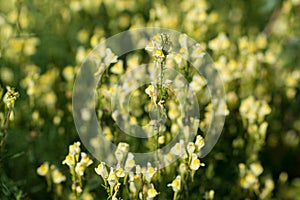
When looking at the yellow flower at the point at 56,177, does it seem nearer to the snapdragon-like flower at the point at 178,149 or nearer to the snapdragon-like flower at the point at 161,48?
the snapdragon-like flower at the point at 178,149

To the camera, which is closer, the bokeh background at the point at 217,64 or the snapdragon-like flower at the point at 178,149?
the snapdragon-like flower at the point at 178,149

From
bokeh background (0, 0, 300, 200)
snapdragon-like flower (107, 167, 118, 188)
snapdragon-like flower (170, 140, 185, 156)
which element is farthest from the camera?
bokeh background (0, 0, 300, 200)

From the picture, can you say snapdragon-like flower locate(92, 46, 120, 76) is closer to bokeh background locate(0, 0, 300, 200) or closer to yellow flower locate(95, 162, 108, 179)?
bokeh background locate(0, 0, 300, 200)

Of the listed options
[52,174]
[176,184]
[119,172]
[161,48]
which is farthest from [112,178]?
[52,174]

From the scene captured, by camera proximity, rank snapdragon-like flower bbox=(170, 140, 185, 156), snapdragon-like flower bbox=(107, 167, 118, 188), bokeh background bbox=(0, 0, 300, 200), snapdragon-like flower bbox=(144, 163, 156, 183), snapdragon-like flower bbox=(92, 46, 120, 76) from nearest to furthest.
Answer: snapdragon-like flower bbox=(107, 167, 118, 188)
snapdragon-like flower bbox=(144, 163, 156, 183)
snapdragon-like flower bbox=(170, 140, 185, 156)
snapdragon-like flower bbox=(92, 46, 120, 76)
bokeh background bbox=(0, 0, 300, 200)

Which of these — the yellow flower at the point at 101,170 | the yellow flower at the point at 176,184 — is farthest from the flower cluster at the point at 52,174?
the yellow flower at the point at 176,184

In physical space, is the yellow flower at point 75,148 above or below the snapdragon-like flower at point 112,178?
above

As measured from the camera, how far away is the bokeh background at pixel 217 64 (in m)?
2.46

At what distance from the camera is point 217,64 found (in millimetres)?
2719

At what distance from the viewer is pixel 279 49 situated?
10.7 feet

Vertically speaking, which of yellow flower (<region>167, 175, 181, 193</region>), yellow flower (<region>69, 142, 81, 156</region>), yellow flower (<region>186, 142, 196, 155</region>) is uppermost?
yellow flower (<region>69, 142, 81, 156</region>)

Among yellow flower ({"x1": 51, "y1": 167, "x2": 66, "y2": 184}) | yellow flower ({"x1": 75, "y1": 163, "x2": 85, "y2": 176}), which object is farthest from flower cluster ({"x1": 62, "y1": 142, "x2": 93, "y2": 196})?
yellow flower ({"x1": 51, "y1": 167, "x2": 66, "y2": 184})

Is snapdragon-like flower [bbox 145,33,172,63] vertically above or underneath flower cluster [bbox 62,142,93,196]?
above

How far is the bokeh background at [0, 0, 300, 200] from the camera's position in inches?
97.0
